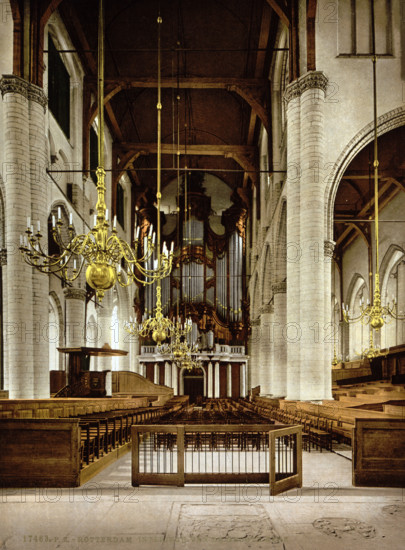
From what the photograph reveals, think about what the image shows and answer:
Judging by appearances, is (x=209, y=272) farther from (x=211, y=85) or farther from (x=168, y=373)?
(x=211, y=85)

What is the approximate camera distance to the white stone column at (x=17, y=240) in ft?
45.4

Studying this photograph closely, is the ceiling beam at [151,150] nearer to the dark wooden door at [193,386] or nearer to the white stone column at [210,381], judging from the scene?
the white stone column at [210,381]

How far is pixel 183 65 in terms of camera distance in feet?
74.1

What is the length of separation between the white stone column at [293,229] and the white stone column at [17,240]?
6476mm

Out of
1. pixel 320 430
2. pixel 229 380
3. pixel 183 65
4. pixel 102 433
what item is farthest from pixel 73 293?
pixel 229 380

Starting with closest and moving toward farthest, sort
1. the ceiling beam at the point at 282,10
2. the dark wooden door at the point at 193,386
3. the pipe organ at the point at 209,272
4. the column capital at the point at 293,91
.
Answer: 1. the column capital at the point at 293,91
2. the ceiling beam at the point at 282,10
3. the pipe organ at the point at 209,272
4. the dark wooden door at the point at 193,386

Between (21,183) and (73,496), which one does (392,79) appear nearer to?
(21,183)

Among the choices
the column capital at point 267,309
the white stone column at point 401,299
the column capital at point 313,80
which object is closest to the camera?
the column capital at point 313,80

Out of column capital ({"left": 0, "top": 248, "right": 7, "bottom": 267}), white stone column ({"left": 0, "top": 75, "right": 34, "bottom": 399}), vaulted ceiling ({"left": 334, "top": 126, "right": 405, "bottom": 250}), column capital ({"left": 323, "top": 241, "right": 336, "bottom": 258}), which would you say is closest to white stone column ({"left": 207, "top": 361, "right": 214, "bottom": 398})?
vaulted ceiling ({"left": 334, "top": 126, "right": 405, "bottom": 250})

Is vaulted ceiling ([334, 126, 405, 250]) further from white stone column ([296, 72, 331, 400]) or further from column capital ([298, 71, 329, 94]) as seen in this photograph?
column capital ([298, 71, 329, 94])

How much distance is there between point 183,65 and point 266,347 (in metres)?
12.3

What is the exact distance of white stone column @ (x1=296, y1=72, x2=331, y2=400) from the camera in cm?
1405

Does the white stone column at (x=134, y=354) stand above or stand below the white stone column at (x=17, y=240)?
below

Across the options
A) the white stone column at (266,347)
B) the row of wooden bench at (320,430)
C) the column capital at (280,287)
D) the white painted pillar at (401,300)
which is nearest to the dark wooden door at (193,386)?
the white stone column at (266,347)
